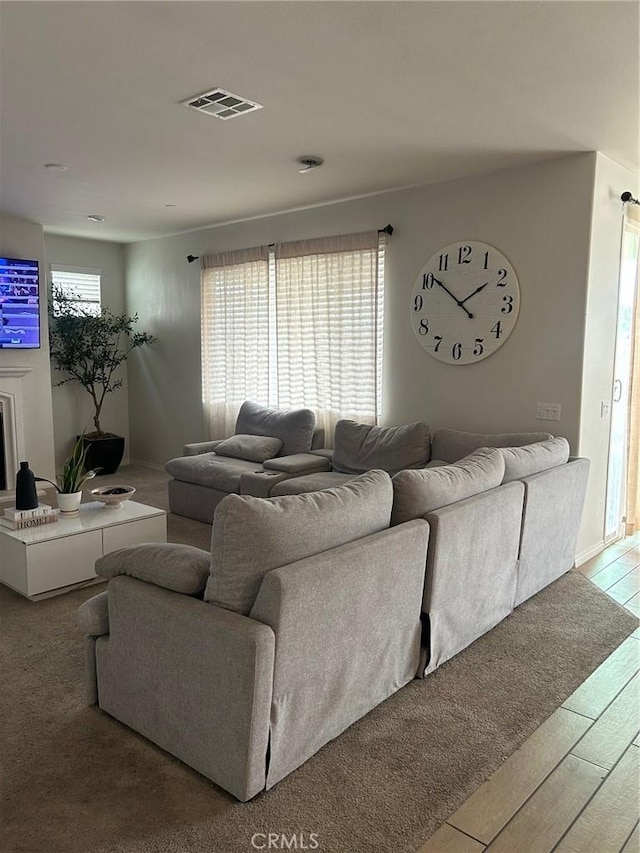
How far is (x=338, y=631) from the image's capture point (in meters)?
2.16

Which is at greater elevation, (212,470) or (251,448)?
(251,448)

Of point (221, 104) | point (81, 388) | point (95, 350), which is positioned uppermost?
point (221, 104)

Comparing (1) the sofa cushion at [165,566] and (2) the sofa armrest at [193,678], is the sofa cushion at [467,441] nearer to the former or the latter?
(1) the sofa cushion at [165,566]

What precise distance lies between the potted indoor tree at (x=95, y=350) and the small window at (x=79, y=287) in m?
0.02

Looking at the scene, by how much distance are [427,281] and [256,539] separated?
3240mm

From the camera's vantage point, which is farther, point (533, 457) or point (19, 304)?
point (19, 304)

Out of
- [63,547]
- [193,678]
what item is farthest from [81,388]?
[193,678]

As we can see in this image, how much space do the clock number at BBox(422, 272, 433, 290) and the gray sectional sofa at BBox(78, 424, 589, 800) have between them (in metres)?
2.14

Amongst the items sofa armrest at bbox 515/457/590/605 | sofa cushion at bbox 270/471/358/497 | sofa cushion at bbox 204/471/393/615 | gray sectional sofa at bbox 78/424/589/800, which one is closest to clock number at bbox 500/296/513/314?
sofa armrest at bbox 515/457/590/605

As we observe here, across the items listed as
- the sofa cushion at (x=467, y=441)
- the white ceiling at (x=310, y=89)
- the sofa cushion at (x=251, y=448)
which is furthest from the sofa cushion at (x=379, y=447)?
the white ceiling at (x=310, y=89)

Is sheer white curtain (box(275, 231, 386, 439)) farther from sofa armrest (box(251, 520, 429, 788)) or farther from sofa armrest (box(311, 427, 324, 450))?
sofa armrest (box(251, 520, 429, 788))

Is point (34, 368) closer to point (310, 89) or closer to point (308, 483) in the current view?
point (308, 483)

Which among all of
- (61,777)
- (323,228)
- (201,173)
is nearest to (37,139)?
(201,173)

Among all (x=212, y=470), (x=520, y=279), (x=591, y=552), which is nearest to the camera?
(x=520, y=279)
